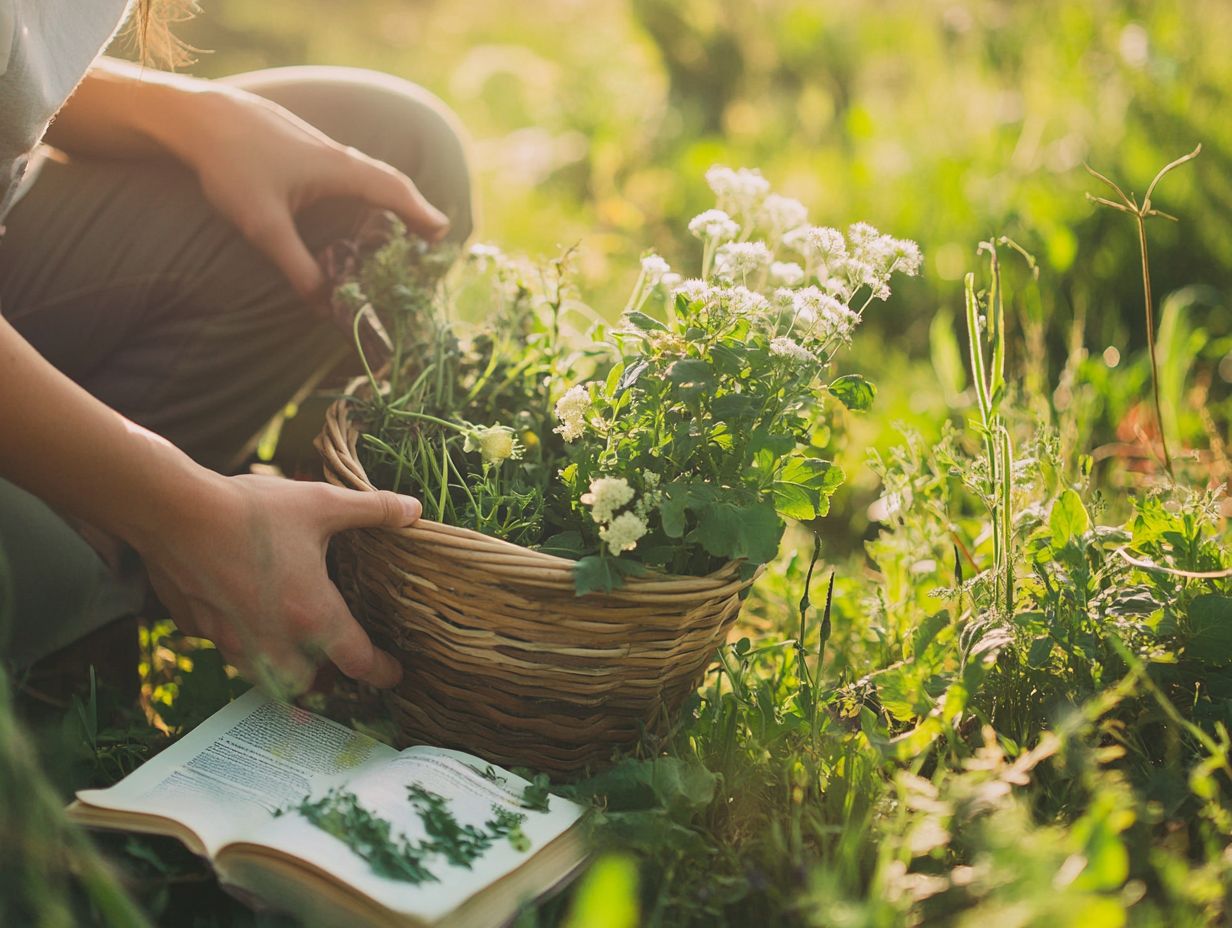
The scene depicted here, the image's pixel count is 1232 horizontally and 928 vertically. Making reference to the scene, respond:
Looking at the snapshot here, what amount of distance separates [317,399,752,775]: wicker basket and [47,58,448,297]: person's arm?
409mm

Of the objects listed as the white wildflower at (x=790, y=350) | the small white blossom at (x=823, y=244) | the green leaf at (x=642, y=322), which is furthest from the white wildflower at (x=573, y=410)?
the small white blossom at (x=823, y=244)

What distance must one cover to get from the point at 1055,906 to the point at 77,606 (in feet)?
3.94

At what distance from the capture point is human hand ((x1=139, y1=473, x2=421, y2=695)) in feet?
3.60

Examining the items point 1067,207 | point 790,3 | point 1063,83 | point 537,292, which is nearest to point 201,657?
point 537,292

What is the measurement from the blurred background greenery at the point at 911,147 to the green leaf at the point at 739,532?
428mm

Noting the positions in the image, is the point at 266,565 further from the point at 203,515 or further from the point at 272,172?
the point at 272,172

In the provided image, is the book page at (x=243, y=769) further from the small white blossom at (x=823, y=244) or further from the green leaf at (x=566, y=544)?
the small white blossom at (x=823, y=244)

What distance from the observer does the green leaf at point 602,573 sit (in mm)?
1042

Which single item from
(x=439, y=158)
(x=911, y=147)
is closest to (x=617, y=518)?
(x=439, y=158)

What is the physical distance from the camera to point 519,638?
1127 mm

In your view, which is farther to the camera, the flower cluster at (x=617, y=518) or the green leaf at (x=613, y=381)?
the green leaf at (x=613, y=381)

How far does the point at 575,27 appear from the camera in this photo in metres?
5.17

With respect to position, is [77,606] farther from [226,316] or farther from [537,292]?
[537,292]

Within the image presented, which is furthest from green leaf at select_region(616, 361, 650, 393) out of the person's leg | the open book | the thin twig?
the person's leg
